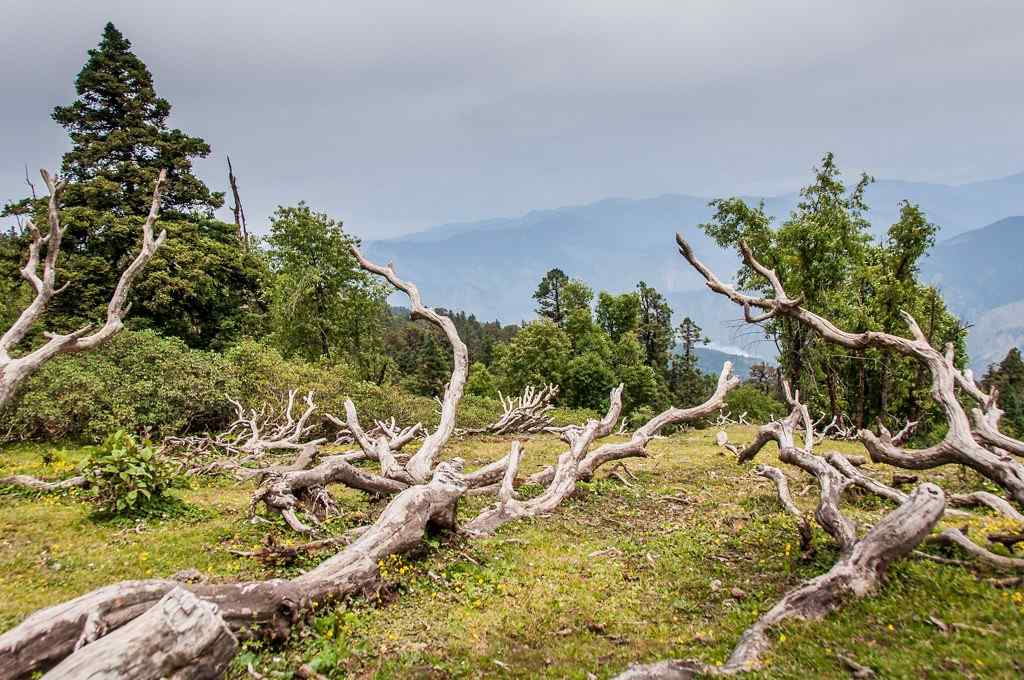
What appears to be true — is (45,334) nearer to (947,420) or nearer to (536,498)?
(536,498)

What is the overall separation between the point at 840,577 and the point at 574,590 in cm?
288

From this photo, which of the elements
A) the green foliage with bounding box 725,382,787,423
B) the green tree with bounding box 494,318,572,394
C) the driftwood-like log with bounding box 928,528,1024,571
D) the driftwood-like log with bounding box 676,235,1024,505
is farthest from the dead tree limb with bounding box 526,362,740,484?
the green tree with bounding box 494,318,572,394

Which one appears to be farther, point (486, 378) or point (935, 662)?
point (486, 378)

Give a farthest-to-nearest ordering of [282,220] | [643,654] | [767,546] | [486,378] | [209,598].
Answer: [486,378]
[282,220]
[767,546]
[643,654]
[209,598]

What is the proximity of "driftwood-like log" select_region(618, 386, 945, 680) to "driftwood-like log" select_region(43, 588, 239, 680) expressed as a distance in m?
3.29

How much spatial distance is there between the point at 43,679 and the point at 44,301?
9.60 m

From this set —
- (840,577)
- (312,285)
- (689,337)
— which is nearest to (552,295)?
(689,337)

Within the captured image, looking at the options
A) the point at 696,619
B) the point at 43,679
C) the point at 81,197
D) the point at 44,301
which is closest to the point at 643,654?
the point at 696,619

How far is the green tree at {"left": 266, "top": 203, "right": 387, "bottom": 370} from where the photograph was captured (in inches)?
1257

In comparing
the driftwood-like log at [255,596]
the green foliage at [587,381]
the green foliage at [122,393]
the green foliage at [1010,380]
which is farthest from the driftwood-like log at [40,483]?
the green foliage at [1010,380]

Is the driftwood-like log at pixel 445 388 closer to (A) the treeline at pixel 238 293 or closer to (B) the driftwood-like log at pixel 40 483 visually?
(B) the driftwood-like log at pixel 40 483

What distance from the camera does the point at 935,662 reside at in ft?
14.6

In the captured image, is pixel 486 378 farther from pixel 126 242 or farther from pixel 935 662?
pixel 935 662

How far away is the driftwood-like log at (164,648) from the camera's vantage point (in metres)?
3.68
